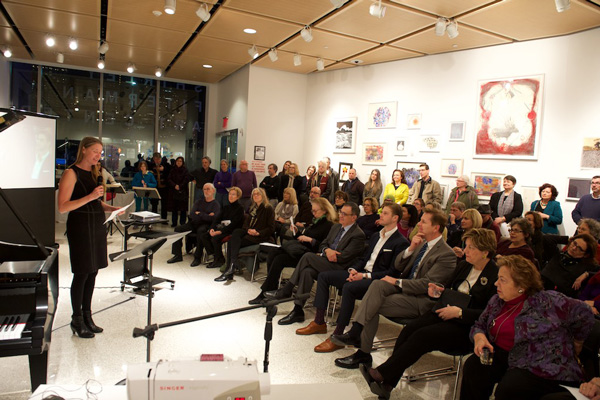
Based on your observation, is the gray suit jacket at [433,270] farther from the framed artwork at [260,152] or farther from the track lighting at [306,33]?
the framed artwork at [260,152]

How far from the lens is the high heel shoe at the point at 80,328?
11.4ft

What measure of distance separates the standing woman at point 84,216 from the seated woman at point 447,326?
229 centimetres

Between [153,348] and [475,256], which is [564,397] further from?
[153,348]

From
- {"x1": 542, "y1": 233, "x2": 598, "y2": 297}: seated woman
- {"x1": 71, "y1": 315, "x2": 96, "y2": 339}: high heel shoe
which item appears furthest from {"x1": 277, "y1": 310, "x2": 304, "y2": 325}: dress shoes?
{"x1": 542, "y1": 233, "x2": 598, "y2": 297}: seated woman

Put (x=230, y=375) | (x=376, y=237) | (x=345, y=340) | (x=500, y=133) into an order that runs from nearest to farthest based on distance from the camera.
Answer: (x=230, y=375), (x=345, y=340), (x=376, y=237), (x=500, y=133)

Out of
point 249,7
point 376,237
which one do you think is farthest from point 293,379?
point 249,7

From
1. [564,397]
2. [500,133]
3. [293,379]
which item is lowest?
[293,379]

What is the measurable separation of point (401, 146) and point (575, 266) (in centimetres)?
447

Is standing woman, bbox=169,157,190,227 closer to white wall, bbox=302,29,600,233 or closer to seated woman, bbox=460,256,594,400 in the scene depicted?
white wall, bbox=302,29,600,233

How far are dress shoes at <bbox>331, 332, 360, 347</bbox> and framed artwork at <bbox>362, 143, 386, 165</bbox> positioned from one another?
16.6ft

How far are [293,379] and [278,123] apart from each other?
23.0ft

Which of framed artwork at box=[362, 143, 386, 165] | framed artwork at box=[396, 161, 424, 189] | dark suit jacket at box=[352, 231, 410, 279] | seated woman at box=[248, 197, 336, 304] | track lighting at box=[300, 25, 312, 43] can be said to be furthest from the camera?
framed artwork at box=[362, 143, 386, 165]

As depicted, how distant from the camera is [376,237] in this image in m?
3.99

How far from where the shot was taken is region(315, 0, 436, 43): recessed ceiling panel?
17.4ft
